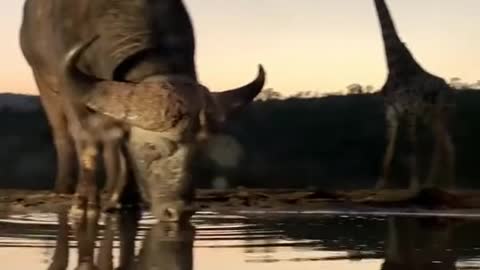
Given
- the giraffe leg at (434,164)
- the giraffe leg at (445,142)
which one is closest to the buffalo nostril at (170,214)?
the giraffe leg at (434,164)

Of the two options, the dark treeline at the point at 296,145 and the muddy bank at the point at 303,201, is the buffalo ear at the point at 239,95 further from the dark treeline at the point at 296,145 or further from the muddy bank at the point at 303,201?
the dark treeline at the point at 296,145

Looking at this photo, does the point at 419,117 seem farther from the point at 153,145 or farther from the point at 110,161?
the point at 153,145

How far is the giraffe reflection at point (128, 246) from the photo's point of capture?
6.51m

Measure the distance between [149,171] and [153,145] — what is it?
0.52 ft

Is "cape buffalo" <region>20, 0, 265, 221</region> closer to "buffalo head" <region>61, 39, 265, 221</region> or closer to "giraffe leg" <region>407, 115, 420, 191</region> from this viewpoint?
"buffalo head" <region>61, 39, 265, 221</region>

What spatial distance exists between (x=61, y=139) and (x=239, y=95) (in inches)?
143

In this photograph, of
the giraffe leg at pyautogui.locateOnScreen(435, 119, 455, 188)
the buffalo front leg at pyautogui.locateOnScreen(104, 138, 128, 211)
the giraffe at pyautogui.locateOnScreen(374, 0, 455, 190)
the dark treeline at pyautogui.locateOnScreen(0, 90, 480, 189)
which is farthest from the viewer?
the dark treeline at pyautogui.locateOnScreen(0, 90, 480, 189)

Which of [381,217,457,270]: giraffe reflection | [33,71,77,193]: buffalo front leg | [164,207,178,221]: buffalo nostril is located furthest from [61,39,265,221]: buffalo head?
[33,71,77,193]: buffalo front leg

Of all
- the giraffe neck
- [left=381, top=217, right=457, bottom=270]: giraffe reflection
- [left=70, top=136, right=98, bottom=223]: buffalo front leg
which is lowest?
[left=381, top=217, right=457, bottom=270]: giraffe reflection

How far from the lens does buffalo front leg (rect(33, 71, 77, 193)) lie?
13414 millimetres

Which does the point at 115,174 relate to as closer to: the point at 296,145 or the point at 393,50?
the point at 393,50

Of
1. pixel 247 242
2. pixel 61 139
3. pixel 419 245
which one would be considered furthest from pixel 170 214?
pixel 61 139

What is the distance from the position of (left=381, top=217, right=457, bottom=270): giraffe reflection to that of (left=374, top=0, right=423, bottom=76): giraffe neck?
7.83 metres

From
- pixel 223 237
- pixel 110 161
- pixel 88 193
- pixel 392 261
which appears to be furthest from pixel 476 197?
pixel 392 261
